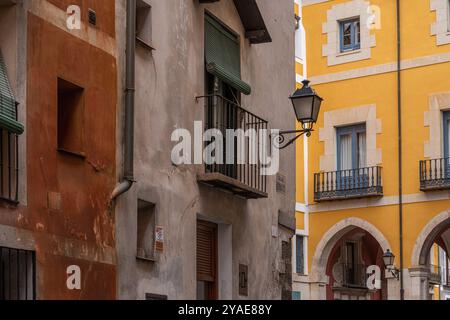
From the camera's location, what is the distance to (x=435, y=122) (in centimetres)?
3694

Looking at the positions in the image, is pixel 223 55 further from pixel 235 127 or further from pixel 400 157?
pixel 400 157

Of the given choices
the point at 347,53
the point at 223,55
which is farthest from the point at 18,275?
the point at 347,53

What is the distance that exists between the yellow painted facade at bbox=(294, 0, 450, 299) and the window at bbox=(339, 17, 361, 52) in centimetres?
25

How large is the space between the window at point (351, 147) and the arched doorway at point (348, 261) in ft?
6.03

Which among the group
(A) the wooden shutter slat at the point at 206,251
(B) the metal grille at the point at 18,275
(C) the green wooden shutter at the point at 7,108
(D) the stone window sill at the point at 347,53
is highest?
(D) the stone window sill at the point at 347,53

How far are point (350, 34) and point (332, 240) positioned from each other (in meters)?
7.05

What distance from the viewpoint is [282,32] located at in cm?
2048

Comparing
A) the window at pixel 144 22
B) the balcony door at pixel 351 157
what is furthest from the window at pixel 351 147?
the window at pixel 144 22

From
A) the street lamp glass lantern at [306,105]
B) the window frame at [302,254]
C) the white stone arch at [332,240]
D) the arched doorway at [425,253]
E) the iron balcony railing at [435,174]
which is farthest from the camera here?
the window frame at [302,254]

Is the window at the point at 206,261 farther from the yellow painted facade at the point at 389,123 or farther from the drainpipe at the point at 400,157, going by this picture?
the drainpipe at the point at 400,157

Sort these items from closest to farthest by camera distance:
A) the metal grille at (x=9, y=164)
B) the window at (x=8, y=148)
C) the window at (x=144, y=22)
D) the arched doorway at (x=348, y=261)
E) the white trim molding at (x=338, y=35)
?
the window at (x=8, y=148) < the metal grille at (x=9, y=164) < the window at (x=144, y=22) < the arched doorway at (x=348, y=261) < the white trim molding at (x=338, y=35)

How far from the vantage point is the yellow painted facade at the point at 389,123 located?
37.2 meters

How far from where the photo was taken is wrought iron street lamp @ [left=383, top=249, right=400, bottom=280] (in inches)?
1426

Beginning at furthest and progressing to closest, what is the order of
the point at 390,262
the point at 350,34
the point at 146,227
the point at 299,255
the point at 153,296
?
the point at 350,34 < the point at 299,255 < the point at 390,262 < the point at 146,227 < the point at 153,296
